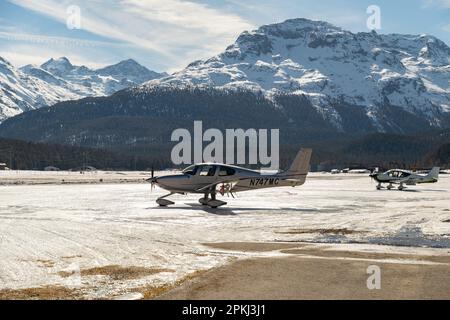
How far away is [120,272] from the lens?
15.7 metres

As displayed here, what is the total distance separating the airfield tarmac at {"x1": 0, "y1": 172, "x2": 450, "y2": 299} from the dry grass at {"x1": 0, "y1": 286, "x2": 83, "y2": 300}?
0.07 feet

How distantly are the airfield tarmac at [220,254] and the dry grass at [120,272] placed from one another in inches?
1.1

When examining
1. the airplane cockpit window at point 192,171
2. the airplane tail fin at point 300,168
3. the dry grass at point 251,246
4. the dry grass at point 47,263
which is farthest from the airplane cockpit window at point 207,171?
the dry grass at point 47,263

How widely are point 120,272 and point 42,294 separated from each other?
2924mm

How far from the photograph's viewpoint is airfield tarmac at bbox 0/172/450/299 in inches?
538

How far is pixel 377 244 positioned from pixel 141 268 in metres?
9.25

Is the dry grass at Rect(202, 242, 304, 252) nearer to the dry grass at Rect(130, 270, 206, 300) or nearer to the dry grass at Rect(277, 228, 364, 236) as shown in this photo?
the dry grass at Rect(277, 228, 364, 236)

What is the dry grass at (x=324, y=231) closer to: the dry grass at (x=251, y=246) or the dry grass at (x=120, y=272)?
the dry grass at (x=251, y=246)

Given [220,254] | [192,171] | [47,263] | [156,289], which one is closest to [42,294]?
[156,289]

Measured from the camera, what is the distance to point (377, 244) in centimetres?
2114
